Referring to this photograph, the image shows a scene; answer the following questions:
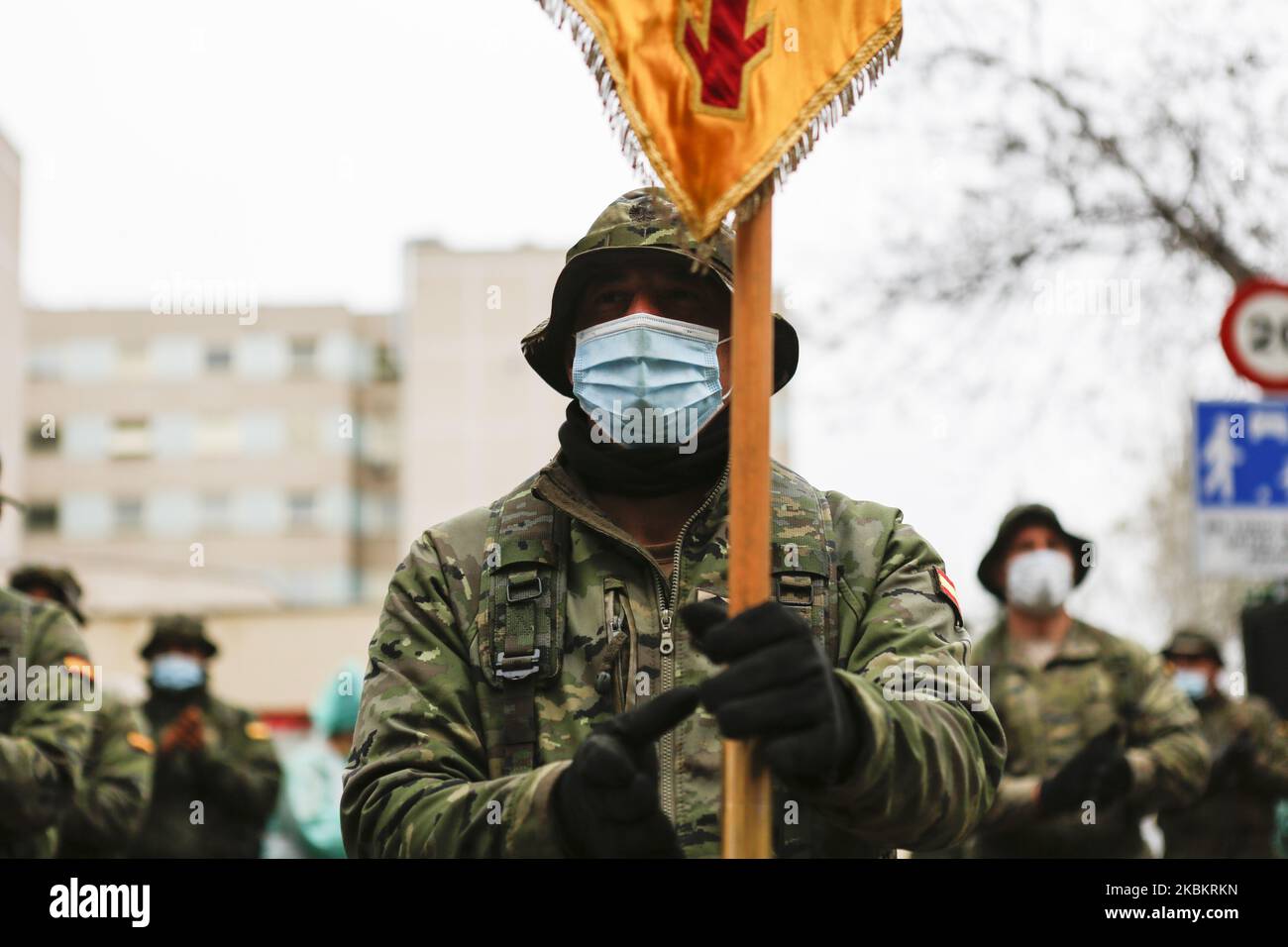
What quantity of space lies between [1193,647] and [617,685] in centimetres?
691

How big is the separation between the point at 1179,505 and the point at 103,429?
38.3 meters

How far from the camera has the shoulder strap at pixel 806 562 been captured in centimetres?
330

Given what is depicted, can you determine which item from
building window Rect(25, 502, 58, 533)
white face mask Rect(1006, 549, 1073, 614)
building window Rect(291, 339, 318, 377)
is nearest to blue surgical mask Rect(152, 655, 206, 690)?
white face mask Rect(1006, 549, 1073, 614)

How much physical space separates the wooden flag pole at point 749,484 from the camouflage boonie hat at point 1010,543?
519cm

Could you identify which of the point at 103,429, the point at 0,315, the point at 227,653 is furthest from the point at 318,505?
the point at 0,315

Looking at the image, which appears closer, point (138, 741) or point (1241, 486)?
point (138, 741)

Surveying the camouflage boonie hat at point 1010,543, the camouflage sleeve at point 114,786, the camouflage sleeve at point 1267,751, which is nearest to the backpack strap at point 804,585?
the camouflage sleeve at point 114,786

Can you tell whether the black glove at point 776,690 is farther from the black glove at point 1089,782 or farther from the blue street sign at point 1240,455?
the blue street sign at point 1240,455

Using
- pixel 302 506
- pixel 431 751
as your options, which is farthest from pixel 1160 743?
pixel 302 506

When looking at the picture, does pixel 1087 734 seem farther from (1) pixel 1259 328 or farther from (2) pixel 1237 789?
(1) pixel 1259 328

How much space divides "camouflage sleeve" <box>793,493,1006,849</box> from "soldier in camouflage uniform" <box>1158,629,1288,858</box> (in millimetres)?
5709

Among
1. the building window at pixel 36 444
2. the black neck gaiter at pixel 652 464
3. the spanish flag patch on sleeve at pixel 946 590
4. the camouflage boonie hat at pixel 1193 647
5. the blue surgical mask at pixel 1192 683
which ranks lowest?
the spanish flag patch on sleeve at pixel 946 590

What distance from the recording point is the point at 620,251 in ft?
11.7
